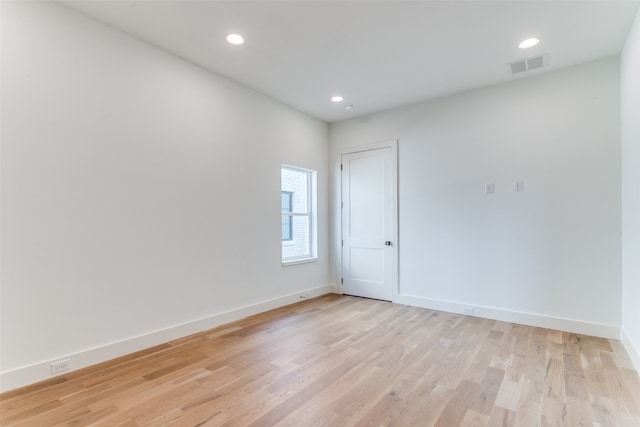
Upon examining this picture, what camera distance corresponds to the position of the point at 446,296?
14.0 feet

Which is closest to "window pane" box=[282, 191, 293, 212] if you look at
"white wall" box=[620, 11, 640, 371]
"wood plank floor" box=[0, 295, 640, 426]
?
"wood plank floor" box=[0, 295, 640, 426]

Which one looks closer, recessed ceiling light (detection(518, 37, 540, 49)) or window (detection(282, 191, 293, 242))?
recessed ceiling light (detection(518, 37, 540, 49))

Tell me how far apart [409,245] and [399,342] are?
1.71 m

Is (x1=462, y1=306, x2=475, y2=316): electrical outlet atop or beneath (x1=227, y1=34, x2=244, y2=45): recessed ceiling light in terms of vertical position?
beneath

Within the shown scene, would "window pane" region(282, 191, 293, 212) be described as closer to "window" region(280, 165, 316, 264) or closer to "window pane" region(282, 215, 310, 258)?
"window" region(280, 165, 316, 264)

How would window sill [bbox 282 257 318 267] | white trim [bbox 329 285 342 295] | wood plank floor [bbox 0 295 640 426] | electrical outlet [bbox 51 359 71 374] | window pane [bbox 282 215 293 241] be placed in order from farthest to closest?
white trim [bbox 329 285 342 295] → window pane [bbox 282 215 293 241] → window sill [bbox 282 257 318 267] → electrical outlet [bbox 51 359 71 374] → wood plank floor [bbox 0 295 640 426]

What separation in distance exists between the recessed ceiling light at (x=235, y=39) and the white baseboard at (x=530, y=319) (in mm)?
3791

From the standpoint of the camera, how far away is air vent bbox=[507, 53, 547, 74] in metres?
3.27

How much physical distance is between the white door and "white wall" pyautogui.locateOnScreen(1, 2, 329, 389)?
1.68 m

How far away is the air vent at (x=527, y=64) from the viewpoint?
3.27 m

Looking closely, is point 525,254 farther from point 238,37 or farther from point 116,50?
point 116,50

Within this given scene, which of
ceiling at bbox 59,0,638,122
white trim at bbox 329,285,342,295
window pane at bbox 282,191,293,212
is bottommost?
white trim at bbox 329,285,342,295

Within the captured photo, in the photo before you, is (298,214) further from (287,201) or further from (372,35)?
(372,35)

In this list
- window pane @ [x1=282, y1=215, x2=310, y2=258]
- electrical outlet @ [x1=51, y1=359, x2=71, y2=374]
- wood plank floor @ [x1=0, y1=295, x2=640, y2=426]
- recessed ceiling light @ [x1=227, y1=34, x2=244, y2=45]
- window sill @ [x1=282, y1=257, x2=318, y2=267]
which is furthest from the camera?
window pane @ [x1=282, y1=215, x2=310, y2=258]
